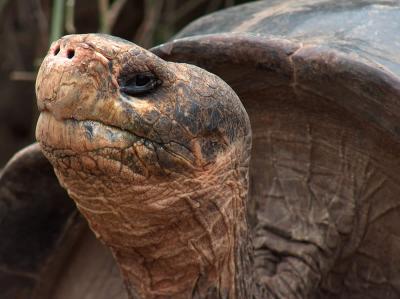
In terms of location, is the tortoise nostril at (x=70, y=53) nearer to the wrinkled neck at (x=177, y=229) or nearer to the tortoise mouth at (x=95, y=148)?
the tortoise mouth at (x=95, y=148)

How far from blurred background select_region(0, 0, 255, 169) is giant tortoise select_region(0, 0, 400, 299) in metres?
1.99

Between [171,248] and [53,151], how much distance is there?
34cm

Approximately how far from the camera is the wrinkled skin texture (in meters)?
Result: 1.66

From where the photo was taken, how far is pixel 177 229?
1.86 meters

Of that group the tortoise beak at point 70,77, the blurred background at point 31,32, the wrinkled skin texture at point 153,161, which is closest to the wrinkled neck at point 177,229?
the wrinkled skin texture at point 153,161

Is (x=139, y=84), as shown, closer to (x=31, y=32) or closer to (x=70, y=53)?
(x=70, y=53)

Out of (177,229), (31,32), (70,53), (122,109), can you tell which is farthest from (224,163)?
(31,32)

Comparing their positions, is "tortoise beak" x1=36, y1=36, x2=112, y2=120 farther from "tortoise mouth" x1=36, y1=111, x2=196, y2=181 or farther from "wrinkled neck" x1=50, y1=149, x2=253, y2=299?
"wrinkled neck" x1=50, y1=149, x2=253, y2=299

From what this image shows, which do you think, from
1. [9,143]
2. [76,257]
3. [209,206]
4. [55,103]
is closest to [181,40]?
[209,206]

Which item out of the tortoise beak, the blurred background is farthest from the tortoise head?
the blurred background

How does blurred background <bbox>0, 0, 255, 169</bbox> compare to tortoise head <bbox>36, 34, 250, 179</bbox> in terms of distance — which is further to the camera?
blurred background <bbox>0, 0, 255, 169</bbox>

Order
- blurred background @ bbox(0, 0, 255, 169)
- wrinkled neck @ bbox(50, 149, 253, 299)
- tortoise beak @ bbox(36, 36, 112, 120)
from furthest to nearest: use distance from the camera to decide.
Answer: blurred background @ bbox(0, 0, 255, 169) → wrinkled neck @ bbox(50, 149, 253, 299) → tortoise beak @ bbox(36, 36, 112, 120)

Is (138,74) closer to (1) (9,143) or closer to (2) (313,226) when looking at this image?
(2) (313,226)

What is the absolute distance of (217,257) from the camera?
1937mm
